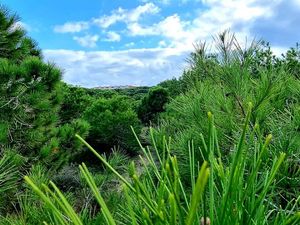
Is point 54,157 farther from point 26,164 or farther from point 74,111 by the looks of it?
point 74,111

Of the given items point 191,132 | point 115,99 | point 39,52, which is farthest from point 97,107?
point 191,132

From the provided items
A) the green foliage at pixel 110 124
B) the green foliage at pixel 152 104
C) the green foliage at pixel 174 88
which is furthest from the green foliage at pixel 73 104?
the green foliage at pixel 174 88

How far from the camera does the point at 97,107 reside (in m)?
8.95

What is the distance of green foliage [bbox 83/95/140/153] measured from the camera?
8695mm

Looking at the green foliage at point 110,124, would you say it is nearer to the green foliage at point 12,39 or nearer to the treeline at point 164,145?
the treeline at point 164,145

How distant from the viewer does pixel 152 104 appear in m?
10.3

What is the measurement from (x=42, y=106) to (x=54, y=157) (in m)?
0.90

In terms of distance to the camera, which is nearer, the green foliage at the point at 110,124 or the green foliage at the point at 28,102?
the green foliage at the point at 28,102

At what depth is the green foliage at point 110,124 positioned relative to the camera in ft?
28.5

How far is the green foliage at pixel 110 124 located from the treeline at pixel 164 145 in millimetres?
23

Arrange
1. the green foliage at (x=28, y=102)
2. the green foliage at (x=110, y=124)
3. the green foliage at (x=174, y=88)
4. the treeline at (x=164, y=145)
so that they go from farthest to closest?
the green foliage at (x=110, y=124)
the green foliage at (x=174, y=88)
the green foliage at (x=28, y=102)
the treeline at (x=164, y=145)

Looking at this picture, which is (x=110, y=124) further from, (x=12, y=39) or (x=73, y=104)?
(x=12, y=39)

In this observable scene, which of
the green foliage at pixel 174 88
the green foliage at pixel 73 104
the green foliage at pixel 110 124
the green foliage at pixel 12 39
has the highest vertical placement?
the green foliage at pixel 12 39

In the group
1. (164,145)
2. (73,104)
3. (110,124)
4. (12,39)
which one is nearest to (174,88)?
(110,124)
